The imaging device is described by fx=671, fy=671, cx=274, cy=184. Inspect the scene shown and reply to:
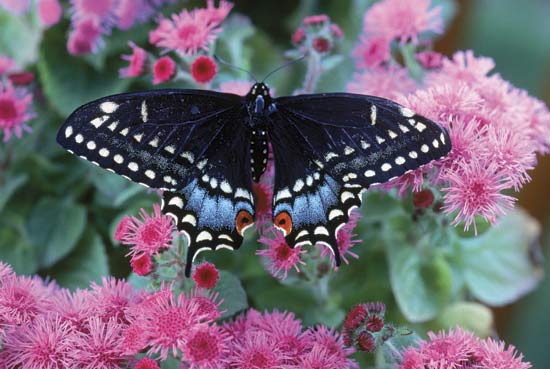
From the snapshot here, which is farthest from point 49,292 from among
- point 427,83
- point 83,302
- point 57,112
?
point 427,83

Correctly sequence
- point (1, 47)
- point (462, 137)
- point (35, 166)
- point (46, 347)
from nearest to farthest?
point (46, 347) < point (462, 137) < point (35, 166) < point (1, 47)

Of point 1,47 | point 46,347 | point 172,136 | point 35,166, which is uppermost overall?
point 1,47

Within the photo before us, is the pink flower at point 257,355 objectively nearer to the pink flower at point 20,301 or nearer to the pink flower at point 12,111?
the pink flower at point 20,301

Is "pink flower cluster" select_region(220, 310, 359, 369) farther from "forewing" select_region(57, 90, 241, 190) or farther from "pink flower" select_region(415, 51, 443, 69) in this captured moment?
"pink flower" select_region(415, 51, 443, 69)

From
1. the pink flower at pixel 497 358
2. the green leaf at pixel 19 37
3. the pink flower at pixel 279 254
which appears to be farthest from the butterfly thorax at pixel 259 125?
the green leaf at pixel 19 37

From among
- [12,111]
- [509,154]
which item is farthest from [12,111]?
[509,154]

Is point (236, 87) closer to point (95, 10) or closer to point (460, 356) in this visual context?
point (95, 10)

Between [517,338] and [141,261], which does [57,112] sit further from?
[517,338]
